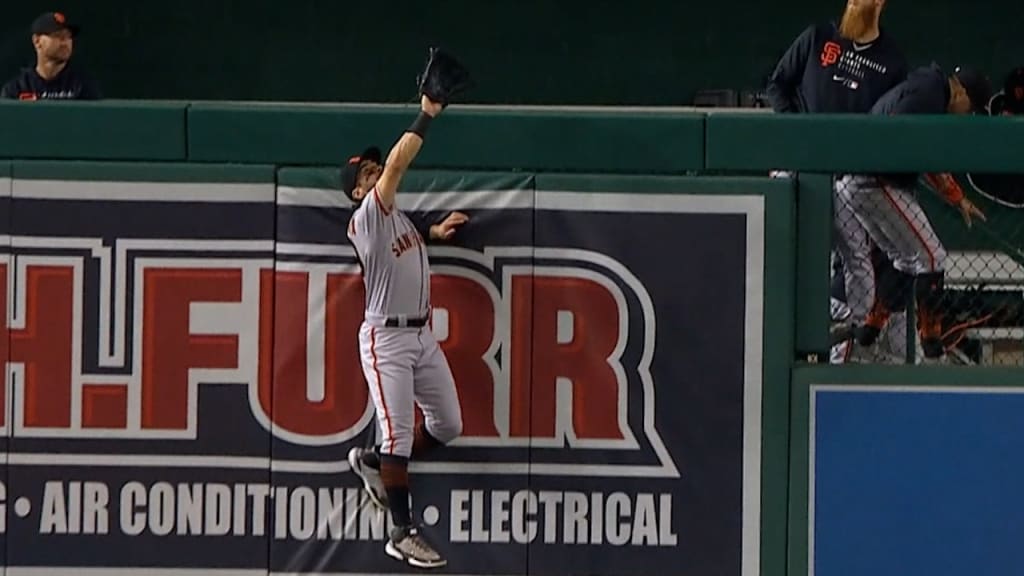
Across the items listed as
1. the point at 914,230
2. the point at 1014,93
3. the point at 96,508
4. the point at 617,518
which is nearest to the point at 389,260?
the point at 617,518

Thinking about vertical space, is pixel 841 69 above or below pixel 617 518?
above

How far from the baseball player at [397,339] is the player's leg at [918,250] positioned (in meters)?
1.77

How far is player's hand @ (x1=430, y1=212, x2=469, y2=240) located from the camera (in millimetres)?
6930

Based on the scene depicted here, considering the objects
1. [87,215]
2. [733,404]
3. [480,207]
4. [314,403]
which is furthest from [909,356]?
[87,215]

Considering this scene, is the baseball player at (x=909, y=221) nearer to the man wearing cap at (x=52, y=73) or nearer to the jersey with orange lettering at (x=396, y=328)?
the jersey with orange lettering at (x=396, y=328)

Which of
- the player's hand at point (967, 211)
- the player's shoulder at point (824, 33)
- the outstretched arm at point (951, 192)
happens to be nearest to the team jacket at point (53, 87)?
the player's shoulder at point (824, 33)

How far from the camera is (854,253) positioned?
24.1ft

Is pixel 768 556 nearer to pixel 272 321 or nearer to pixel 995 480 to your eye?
pixel 995 480

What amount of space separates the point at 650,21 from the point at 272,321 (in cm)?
641

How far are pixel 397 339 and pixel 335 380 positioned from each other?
38 cm

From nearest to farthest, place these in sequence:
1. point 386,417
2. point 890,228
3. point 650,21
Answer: point 386,417, point 890,228, point 650,21

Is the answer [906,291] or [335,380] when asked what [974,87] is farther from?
[335,380]

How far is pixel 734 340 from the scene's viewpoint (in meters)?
7.01

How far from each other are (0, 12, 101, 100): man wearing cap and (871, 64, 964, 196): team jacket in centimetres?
356
